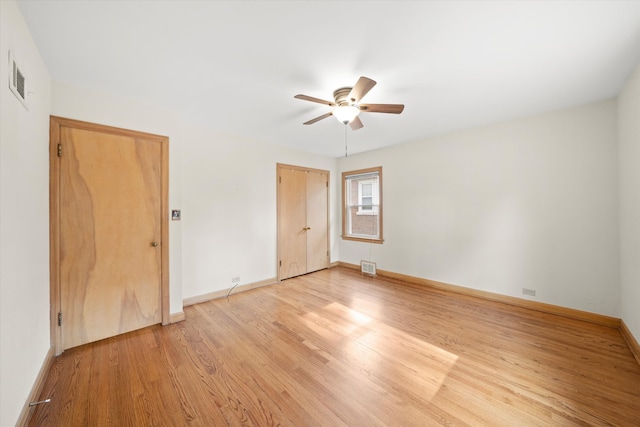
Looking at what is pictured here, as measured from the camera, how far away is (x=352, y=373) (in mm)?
1888

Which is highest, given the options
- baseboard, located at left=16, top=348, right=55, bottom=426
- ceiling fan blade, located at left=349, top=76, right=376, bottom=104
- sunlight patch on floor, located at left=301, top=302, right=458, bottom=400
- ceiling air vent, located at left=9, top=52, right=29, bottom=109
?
ceiling fan blade, located at left=349, top=76, right=376, bottom=104

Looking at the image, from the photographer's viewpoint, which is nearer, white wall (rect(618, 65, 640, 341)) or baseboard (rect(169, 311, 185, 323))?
white wall (rect(618, 65, 640, 341))

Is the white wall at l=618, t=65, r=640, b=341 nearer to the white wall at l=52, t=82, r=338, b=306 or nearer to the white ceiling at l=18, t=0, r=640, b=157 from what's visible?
the white ceiling at l=18, t=0, r=640, b=157

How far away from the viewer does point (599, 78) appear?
7.13ft

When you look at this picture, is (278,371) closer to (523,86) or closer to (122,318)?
(122,318)

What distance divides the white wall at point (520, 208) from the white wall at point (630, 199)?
18 cm

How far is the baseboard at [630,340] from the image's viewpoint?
202 centimetres

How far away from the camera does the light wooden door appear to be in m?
4.43

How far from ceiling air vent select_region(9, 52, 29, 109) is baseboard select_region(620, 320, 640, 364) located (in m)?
4.95

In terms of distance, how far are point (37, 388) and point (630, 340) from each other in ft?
16.2

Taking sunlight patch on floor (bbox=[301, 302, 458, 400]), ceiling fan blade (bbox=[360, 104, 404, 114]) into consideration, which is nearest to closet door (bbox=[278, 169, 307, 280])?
sunlight patch on floor (bbox=[301, 302, 458, 400])

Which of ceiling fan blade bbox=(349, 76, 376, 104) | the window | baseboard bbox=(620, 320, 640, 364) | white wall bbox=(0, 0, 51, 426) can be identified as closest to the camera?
white wall bbox=(0, 0, 51, 426)

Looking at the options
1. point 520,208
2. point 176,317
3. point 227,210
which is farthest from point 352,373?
point 520,208

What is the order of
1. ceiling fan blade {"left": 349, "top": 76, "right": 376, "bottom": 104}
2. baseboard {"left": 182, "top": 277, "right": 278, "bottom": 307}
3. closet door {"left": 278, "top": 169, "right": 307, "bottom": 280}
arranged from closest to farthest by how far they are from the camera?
ceiling fan blade {"left": 349, "top": 76, "right": 376, "bottom": 104}
baseboard {"left": 182, "top": 277, "right": 278, "bottom": 307}
closet door {"left": 278, "top": 169, "right": 307, "bottom": 280}
